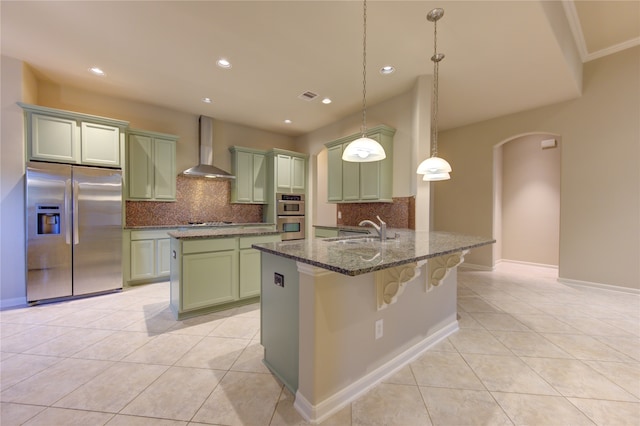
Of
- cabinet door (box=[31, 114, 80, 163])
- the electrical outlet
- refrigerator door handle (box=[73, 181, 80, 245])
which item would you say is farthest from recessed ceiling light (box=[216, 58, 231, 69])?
the electrical outlet

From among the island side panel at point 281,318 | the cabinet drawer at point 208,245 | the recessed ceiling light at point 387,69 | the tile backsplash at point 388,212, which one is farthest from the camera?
the tile backsplash at point 388,212

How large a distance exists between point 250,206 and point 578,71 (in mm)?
6094

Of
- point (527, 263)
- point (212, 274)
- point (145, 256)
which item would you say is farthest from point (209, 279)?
point (527, 263)

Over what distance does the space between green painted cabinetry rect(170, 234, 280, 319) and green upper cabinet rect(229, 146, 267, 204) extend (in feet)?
7.95

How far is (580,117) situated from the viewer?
4.02 metres

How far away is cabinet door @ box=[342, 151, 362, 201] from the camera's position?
440 cm

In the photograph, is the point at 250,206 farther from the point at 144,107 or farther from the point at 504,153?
the point at 504,153

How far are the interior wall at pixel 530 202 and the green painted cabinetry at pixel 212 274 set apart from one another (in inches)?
223

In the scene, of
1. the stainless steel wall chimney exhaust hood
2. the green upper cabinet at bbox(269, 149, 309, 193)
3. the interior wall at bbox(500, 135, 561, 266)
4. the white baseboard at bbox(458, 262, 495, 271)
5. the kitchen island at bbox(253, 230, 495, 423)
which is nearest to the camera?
the kitchen island at bbox(253, 230, 495, 423)

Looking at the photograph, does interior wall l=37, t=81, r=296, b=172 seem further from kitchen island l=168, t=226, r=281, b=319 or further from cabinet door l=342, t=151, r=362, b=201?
kitchen island l=168, t=226, r=281, b=319

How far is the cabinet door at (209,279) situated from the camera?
9.05 feet

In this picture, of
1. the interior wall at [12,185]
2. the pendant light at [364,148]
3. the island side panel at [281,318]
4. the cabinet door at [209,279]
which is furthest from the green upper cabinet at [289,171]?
the island side panel at [281,318]

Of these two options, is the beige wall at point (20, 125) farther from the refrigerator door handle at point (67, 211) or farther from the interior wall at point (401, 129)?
the interior wall at point (401, 129)

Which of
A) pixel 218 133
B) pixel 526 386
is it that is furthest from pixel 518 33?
pixel 218 133
